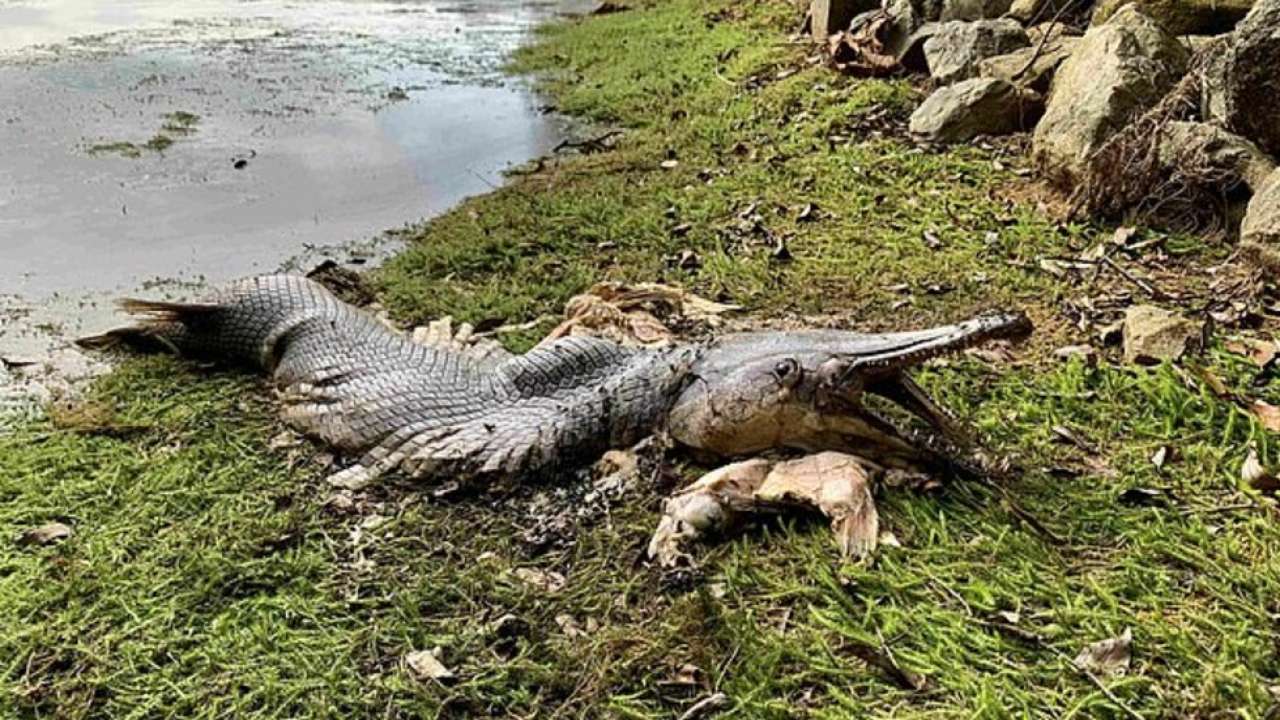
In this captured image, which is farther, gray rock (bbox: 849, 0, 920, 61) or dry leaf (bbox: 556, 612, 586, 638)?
gray rock (bbox: 849, 0, 920, 61)

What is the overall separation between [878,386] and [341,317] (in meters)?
1.59

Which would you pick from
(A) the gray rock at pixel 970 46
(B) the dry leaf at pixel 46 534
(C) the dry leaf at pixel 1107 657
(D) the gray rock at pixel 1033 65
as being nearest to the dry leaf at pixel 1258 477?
(C) the dry leaf at pixel 1107 657

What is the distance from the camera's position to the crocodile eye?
2.28 m

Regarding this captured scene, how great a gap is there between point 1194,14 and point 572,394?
3782mm

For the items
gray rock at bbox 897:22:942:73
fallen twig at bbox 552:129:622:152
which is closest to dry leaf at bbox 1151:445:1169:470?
fallen twig at bbox 552:129:622:152

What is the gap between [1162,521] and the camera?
215cm

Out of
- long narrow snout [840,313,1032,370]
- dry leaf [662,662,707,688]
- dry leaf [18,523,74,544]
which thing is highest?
long narrow snout [840,313,1032,370]

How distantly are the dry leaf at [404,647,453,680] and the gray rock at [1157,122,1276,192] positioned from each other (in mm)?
3142

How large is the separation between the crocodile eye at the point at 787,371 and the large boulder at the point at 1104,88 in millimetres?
2313

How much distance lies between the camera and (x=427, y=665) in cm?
188

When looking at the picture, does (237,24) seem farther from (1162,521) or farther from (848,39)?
(1162,521)

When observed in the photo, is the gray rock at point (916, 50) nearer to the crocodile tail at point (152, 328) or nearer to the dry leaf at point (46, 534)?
the crocodile tail at point (152, 328)

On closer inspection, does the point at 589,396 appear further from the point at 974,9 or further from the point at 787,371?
the point at 974,9

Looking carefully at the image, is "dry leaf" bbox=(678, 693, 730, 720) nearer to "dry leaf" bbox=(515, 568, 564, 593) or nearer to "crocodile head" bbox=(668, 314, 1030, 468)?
"dry leaf" bbox=(515, 568, 564, 593)
